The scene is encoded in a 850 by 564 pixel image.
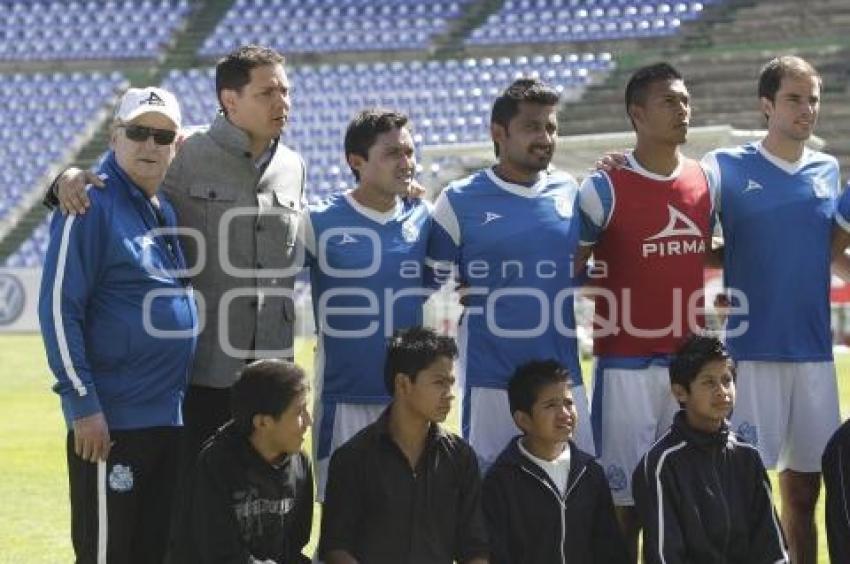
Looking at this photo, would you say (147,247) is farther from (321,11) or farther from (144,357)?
(321,11)

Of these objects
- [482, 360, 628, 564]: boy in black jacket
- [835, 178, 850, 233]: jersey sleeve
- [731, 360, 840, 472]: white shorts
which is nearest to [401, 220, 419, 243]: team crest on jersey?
[482, 360, 628, 564]: boy in black jacket

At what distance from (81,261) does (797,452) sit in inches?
106

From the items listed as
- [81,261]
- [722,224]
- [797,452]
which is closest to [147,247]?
[81,261]

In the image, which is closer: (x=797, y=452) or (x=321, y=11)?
(x=797, y=452)

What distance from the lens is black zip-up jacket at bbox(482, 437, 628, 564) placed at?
5.00m

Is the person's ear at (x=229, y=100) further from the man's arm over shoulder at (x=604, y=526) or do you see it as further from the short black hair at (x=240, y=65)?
the man's arm over shoulder at (x=604, y=526)

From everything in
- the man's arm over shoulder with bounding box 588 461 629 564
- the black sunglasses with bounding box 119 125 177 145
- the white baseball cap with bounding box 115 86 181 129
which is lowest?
the man's arm over shoulder with bounding box 588 461 629 564

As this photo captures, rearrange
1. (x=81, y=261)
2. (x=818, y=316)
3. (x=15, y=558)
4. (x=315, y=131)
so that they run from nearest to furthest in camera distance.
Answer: (x=81, y=261) → (x=818, y=316) → (x=15, y=558) → (x=315, y=131)

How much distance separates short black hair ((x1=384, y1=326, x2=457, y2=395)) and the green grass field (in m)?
2.23

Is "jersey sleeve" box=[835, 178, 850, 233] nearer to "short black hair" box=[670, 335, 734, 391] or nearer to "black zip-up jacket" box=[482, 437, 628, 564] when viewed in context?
"short black hair" box=[670, 335, 734, 391]

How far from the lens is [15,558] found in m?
6.60

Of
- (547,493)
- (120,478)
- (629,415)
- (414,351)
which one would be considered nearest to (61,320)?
(120,478)

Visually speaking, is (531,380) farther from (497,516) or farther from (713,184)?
(713,184)

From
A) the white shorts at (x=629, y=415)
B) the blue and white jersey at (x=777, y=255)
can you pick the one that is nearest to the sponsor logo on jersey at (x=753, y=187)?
the blue and white jersey at (x=777, y=255)
